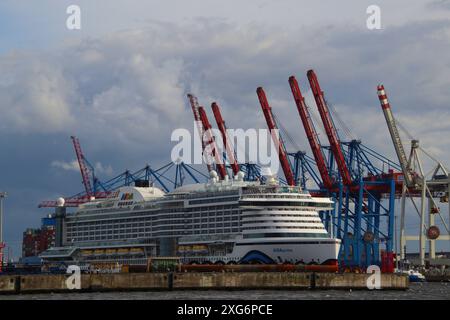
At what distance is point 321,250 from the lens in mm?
127812

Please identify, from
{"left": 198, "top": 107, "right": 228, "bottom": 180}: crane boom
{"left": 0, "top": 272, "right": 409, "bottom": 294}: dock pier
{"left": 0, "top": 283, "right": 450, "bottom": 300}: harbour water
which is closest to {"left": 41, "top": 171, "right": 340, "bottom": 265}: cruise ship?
{"left": 198, "top": 107, "right": 228, "bottom": 180}: crane boom

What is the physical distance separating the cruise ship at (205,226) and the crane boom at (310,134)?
1633 cm

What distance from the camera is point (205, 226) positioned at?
141625 millimetres

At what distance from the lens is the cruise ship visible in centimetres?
12875

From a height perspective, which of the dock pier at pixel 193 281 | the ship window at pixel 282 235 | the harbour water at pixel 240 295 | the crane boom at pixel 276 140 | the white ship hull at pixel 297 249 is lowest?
the harbour water at pixel 240 295

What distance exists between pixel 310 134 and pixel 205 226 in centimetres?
2786

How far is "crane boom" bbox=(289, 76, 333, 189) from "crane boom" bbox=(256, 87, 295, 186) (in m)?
5.02

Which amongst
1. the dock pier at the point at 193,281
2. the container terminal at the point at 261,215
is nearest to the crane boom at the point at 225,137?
the container terminal at the point at 261,215

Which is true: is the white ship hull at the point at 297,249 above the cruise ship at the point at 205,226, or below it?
below

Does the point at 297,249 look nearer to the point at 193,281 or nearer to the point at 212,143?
the point at 193,281

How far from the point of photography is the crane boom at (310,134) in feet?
518

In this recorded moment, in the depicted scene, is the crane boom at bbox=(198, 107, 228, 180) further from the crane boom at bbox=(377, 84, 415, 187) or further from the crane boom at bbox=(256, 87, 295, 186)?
the crane boom at bbox=(377, 84, 415, 187)

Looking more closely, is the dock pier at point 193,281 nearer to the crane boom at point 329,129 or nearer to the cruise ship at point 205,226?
the cruise ship at point 205,226
